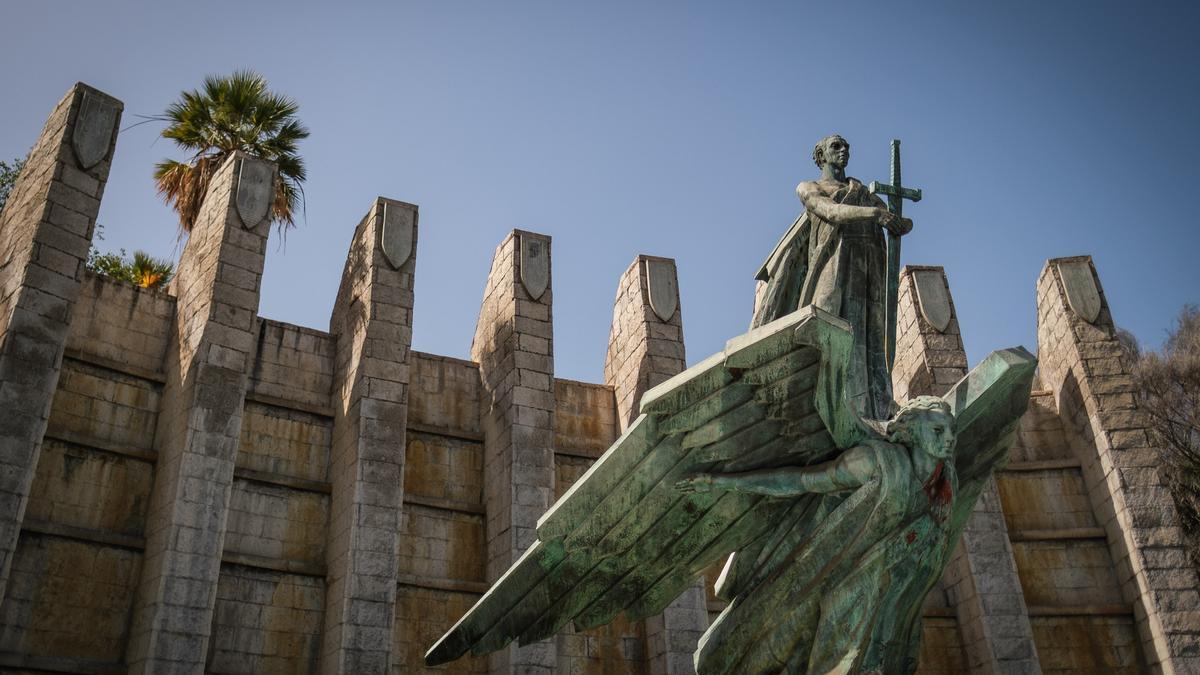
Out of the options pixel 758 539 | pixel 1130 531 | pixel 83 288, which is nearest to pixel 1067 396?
pixel 1130 531

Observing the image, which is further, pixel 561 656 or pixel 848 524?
pixel 561 656

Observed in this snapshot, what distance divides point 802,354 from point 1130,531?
12.9m

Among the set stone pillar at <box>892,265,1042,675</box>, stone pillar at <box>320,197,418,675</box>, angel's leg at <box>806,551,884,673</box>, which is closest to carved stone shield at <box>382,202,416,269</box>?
stone pillar at <box>320,197,418,675</box>

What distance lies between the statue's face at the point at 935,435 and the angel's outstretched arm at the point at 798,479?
0.32m

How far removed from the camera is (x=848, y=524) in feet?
22.2

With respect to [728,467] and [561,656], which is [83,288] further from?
[728,467]

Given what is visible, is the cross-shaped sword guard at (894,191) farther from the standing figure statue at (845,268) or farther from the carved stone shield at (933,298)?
the carved stone shield at (933,298)

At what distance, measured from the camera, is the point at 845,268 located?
7777mm

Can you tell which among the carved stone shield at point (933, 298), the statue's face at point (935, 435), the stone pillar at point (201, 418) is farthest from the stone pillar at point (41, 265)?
the carved stone shield at point (933, 298)

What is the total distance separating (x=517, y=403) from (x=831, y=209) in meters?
9.60

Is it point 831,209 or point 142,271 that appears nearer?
point 831,209

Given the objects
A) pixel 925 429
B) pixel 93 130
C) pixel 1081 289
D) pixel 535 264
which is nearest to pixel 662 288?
pixel 535 264

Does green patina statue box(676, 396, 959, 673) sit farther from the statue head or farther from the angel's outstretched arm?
the statue head

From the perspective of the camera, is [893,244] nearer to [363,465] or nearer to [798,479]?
[798,479]
